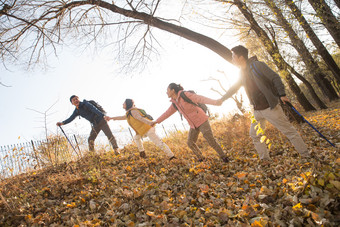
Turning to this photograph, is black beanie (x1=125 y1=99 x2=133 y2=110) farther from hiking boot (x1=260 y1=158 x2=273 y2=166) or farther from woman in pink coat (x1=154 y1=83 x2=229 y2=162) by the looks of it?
hiking boot (x1=260 y1=158 x2=273 y2=166)

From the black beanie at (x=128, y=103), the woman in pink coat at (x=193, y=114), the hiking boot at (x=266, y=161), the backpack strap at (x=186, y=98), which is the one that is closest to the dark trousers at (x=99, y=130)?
the black beanie at (x=128, y=103)

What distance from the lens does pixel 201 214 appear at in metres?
2.53

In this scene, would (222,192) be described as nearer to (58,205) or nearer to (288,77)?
(58,205)

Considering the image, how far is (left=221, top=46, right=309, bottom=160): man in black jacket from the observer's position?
320cm

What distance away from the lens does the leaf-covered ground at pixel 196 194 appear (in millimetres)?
2076

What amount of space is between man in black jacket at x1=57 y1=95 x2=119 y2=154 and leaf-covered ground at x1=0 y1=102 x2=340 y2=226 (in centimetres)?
128

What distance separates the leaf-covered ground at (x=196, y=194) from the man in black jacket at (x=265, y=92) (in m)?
0.52

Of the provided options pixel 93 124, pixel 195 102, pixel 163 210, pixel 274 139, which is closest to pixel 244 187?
pixel 163 210

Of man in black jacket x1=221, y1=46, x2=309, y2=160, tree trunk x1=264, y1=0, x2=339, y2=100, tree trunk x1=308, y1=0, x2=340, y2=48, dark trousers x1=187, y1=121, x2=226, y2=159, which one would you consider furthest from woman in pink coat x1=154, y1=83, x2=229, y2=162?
tree trunk x1=308, y1=0, x2=340, y2=48

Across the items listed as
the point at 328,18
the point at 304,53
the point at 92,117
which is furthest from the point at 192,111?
the point at 304,53

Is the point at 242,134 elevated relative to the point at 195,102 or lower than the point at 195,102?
lower

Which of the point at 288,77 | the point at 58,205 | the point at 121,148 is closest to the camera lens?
the point at 58,205

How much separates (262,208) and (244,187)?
759 millimetres

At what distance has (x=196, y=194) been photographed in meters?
3.21
